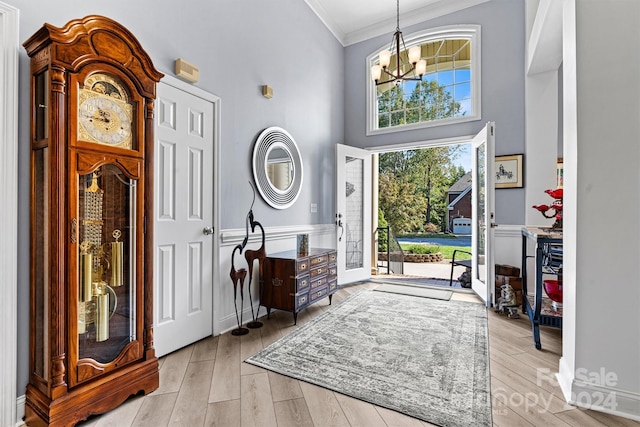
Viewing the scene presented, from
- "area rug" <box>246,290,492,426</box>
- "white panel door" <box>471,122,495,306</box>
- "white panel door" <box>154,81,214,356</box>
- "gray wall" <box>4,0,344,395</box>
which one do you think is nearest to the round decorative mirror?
"gray wall" <box>4,0,344,395</box>

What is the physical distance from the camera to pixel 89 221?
5.45 feet

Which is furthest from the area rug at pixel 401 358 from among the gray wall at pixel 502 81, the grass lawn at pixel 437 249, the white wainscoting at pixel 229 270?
the grass lawn at pixel 437 249

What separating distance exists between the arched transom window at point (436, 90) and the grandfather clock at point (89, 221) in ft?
10.8

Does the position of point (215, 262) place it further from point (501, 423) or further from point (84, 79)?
point (501, 423)

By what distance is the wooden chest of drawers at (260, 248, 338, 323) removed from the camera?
3.00 meters

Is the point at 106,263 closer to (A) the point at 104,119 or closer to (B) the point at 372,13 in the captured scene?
(A) the point at 104,119

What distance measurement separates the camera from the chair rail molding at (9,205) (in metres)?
1.52

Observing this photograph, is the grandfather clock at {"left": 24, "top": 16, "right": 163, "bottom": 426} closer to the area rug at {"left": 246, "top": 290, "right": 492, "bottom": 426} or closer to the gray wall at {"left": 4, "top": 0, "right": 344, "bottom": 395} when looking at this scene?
the gray wall at {"left": 4, "top": 0, "right": 344, "bottom": 395}

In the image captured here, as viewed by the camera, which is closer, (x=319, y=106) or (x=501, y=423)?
(x=501, y=423)

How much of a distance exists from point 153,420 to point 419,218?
874 cm

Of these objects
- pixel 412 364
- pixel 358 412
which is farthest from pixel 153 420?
pixel 412 364

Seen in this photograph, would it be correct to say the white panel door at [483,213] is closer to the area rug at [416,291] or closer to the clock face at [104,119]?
the area rug at [416,291]

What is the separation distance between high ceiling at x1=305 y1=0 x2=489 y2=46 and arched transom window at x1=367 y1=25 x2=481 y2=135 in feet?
0.92

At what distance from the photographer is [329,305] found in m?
3.67
